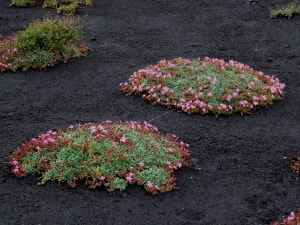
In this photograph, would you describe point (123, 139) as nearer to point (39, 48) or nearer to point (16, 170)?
point (16, 170)

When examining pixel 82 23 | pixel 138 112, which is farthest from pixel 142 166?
pixel 82 23

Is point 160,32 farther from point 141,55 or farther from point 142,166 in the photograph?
point 142,166

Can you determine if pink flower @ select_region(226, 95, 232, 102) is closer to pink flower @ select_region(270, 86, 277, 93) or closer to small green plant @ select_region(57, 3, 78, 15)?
pink flower @ select_region(270, 86, 277, 93)

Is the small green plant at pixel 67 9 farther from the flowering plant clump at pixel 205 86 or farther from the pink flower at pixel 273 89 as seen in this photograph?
the pink flower at pixel 273 89

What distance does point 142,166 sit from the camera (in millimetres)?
5504

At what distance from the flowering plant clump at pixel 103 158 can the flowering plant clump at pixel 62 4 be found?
722cm

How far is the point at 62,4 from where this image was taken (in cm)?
1343

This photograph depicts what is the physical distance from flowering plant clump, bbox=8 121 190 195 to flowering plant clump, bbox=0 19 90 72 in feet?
11.0

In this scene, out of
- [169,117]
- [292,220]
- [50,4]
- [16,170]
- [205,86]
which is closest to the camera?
[292,220]

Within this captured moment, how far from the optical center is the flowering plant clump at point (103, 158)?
5.31 meters

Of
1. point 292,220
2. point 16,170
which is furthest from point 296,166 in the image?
point 16,170

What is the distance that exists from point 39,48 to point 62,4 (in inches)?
181

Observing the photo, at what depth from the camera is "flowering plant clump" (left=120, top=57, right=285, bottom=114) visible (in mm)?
7500

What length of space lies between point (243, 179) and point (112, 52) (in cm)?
532
